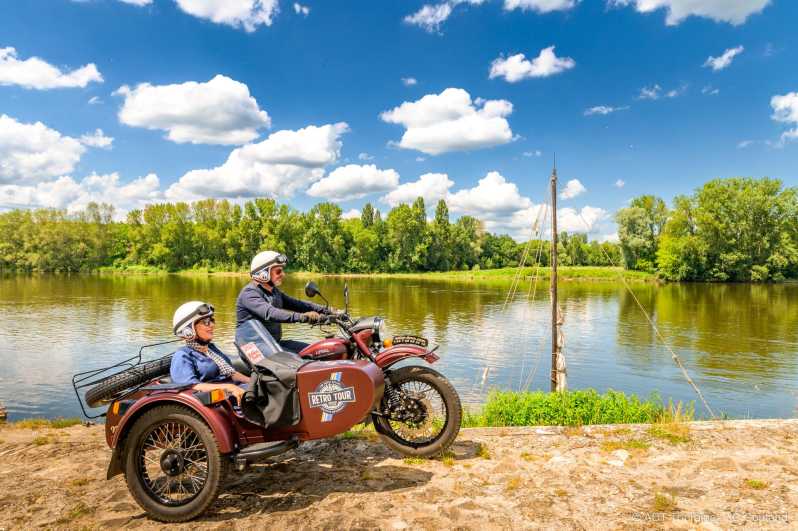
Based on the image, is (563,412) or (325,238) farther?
(325,238)

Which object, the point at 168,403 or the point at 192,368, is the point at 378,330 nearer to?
the point at 192,368

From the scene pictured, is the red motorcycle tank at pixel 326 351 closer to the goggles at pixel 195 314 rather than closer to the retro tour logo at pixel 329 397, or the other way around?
the retro tour logo at pixel 329 397

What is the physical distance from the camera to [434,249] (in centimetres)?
9606

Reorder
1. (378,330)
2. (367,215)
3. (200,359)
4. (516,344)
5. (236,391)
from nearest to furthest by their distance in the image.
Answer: (236,391), (200,359), (378,330), (516,344), (367,215)

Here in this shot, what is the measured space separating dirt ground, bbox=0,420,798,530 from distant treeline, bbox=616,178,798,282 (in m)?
73.1

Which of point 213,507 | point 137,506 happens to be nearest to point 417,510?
point 213,507

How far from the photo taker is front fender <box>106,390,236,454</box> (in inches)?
157

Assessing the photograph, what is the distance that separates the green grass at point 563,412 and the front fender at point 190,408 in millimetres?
4442

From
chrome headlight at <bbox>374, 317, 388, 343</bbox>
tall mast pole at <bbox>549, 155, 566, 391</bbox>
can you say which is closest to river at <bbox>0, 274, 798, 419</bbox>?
tall mast pole at <bbox>549, 155, 566, 391</bbox>

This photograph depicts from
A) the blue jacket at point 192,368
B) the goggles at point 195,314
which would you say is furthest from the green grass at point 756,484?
the goggles at point 195,314

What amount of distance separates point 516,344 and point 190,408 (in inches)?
Answer: 745

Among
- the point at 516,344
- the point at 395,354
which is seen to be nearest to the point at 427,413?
the point at 395,354

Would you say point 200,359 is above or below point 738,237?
below

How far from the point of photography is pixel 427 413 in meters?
5.02
